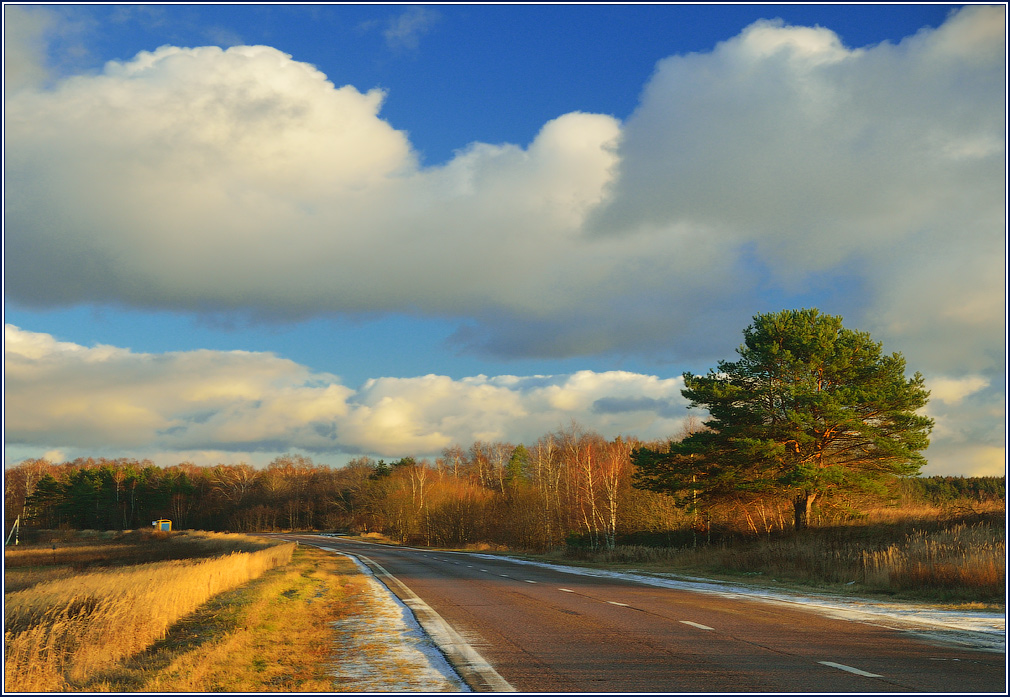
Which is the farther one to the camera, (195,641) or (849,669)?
(195,641)

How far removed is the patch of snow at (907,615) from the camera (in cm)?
1079

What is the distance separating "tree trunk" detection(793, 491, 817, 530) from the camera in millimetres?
32875

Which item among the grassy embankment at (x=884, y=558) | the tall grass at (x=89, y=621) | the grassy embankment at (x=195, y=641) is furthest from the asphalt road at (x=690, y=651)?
the grassy embankment at (x=884, y=558)

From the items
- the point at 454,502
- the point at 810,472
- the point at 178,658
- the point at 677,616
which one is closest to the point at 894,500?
the point at 810,472

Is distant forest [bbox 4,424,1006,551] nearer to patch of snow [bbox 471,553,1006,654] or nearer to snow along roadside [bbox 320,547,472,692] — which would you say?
patch of snow [bbox 471,553,1006,654]

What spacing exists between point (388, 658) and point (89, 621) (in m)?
5.64

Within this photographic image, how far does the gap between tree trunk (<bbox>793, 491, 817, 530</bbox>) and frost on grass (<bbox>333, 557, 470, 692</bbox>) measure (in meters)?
23.7

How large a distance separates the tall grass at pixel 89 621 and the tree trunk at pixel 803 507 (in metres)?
24.4

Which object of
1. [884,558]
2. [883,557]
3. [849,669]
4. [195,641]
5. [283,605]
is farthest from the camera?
[883,557]

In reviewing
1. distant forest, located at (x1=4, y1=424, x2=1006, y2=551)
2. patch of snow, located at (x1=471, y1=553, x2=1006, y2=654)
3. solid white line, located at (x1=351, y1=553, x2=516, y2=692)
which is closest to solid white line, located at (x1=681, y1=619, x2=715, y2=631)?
patch of snow, located at (x1=471, y1=553, x2=1006, y2=654)

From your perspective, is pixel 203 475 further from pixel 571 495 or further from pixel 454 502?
pixel 571 495

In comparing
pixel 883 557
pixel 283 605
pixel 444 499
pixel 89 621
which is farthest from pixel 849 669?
pixel 444 499

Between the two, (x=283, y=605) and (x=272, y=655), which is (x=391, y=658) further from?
(x=283, y=605)

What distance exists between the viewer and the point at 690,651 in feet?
32.3
